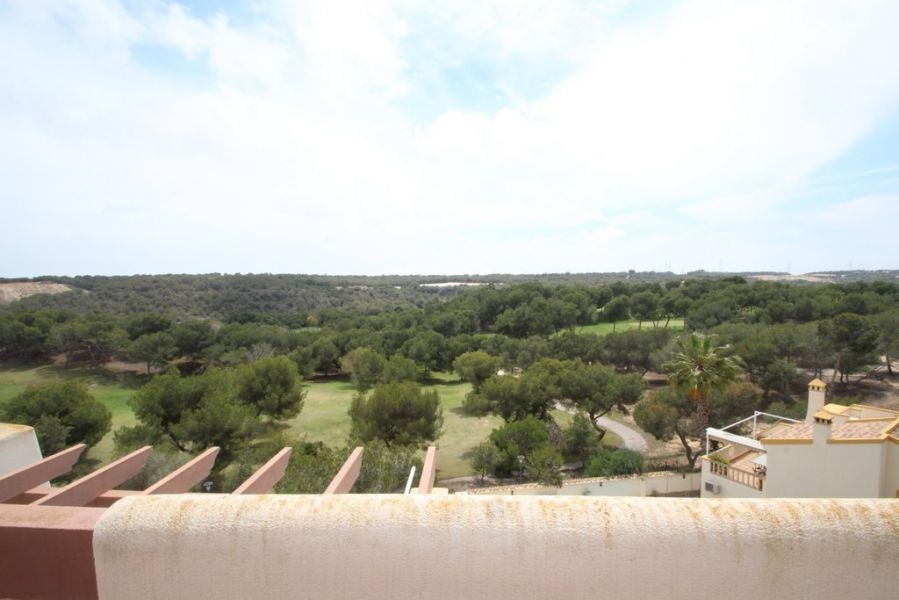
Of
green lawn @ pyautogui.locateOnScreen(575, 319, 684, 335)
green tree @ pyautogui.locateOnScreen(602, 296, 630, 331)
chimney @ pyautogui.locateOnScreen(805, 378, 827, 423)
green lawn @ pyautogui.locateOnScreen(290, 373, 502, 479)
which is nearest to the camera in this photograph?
chimney @ pyautogui.locateOnScreen(805, 378, 827, 423)

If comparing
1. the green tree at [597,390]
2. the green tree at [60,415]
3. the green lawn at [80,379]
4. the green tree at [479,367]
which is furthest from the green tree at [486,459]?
the green lawn at [80,379]

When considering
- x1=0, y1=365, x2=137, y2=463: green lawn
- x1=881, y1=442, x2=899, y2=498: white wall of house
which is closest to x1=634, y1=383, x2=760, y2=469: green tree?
x1=881, y1=442, x2=899, y2=498: white wall of house

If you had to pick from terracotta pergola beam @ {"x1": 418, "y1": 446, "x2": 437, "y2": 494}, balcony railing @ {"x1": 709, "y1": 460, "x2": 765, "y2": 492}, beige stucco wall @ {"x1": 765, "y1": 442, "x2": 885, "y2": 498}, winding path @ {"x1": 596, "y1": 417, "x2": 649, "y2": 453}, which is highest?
terracotta pergola beam @ {"x1": 418, "y1": 446, "x2": 437, "y2": 494}

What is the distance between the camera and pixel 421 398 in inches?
919

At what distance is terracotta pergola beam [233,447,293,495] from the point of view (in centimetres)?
346

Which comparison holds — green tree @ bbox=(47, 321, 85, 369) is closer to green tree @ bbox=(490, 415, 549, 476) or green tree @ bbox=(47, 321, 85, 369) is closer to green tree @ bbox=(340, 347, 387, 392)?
green tree @ bbox=(340, 347, 387, 392)

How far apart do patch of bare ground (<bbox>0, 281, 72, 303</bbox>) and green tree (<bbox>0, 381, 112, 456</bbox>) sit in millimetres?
75996

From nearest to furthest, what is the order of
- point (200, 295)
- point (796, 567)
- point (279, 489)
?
point (796, 567) < point (279, 489) < point (200, 295)

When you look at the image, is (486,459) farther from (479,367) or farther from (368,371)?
(368,371)

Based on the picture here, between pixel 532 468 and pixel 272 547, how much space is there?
17217 mm

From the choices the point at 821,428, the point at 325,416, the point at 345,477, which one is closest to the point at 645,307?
the point at 325,416

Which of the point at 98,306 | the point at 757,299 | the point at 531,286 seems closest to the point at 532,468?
the point at 757,299

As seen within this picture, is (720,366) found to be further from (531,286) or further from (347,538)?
(531,286)

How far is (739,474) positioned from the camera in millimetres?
13008
